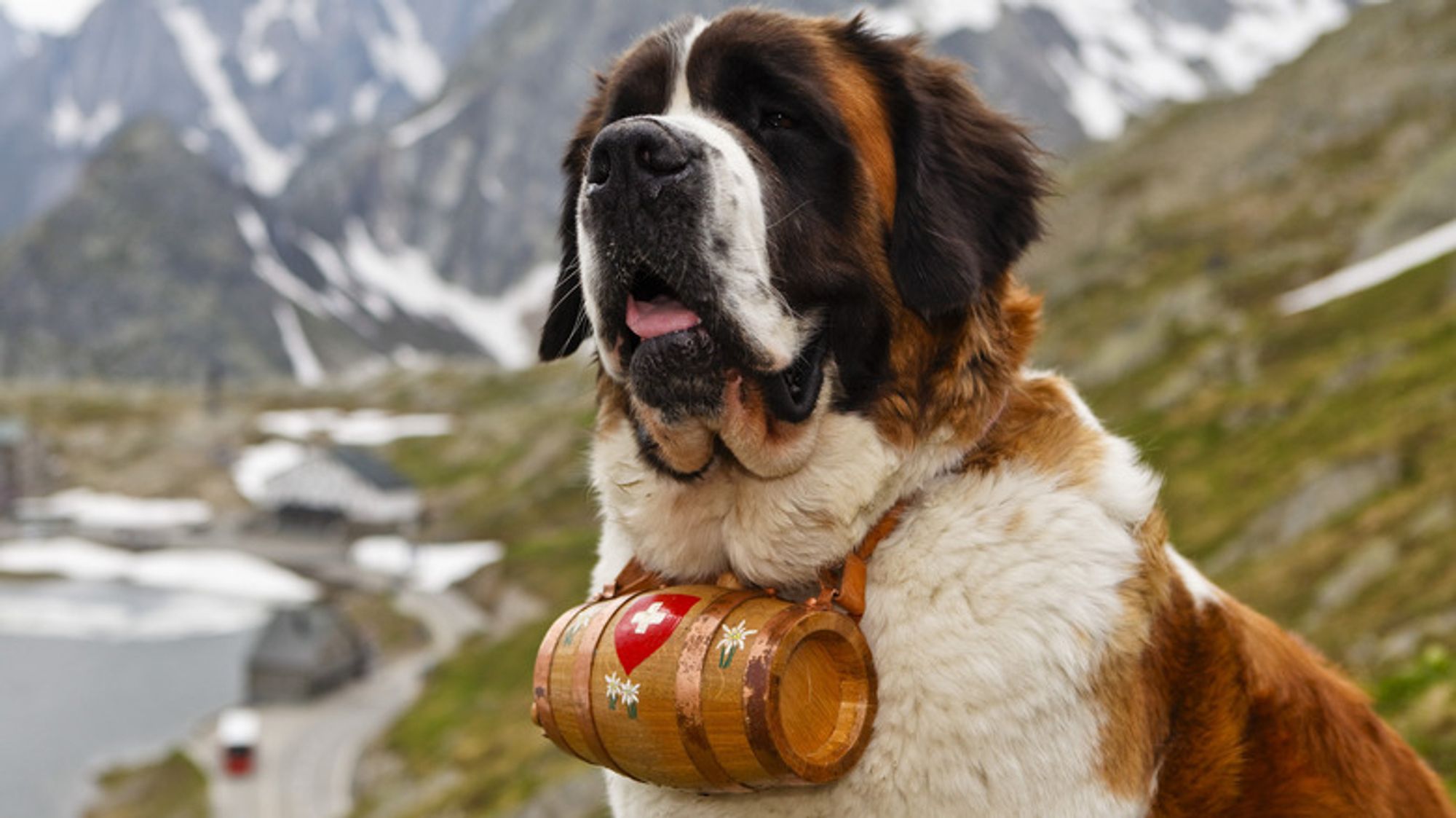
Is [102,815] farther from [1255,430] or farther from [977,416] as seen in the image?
[977,416]

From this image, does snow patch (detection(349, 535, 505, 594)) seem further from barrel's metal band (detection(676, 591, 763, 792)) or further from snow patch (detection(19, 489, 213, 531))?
barrel's metal band (detection(676, 591, 763, 792))

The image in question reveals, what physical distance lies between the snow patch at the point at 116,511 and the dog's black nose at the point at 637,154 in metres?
102

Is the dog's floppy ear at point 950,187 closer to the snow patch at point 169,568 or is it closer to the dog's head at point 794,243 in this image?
the dog's head at point 794,243

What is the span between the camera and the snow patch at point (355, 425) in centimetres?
13188

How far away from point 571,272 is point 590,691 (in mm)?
1833

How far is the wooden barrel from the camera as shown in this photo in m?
3.34

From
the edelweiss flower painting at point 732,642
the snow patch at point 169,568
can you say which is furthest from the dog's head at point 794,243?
the snow patch at point 169,568

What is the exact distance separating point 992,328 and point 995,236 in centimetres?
32

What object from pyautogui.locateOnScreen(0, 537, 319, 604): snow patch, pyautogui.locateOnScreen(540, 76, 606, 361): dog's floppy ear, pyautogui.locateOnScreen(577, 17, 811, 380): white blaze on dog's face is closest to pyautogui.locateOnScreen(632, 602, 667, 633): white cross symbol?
pyautogui.locateOnScreen(577, 17, 811, 380): white blaze on dog's face

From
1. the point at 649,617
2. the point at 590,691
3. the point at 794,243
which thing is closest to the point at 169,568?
the point at 590,691

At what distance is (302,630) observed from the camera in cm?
5466

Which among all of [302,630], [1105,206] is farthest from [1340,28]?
[302,630]

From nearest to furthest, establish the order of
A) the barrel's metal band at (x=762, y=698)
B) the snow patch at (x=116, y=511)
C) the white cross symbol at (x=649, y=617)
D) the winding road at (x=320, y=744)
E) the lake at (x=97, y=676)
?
1. the barrel's metal band at (x=762, y=698)
2. the white cross symbol at (x=649, y=617)
3. the winding road at (x=320, y=744)
4. the lake at (x=97, y=676)
5. the snow patch at (x=116, y=511)

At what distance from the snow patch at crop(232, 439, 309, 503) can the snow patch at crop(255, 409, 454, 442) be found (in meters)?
3.01
